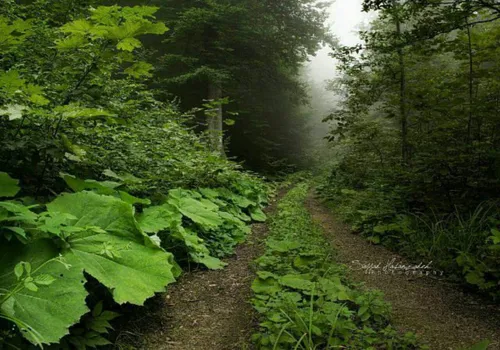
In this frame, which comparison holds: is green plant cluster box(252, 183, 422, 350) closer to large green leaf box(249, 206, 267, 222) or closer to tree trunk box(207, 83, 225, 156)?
large green leaf box(249, 206, 267, 222)

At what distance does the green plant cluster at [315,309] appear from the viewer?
2508 millimetres

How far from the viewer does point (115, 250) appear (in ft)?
7.28

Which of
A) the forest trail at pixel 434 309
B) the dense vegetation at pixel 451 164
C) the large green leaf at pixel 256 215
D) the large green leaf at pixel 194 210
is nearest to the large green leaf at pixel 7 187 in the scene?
the large green leaf at pixel 194 210

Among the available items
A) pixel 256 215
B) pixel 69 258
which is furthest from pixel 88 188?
pixel 256 215

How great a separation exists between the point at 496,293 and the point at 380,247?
215cm

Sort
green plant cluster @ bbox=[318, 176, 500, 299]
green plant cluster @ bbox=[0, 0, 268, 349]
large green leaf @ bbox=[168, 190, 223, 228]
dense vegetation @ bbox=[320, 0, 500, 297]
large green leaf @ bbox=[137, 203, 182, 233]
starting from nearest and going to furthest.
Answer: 1. green plant cluster @ bbox=[0, 0, 268, 349]
2. large green leaf @ bbox=[137, 203, 182, 233]
3. green plant cluster @ bbox=[318, 176, 500, 299]
4. large green leaf @ bbox=[168, 190, 223, 228]
5. dense vegetation @ bbox=[320, 0, 500, 297]

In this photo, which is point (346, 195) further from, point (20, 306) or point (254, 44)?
point (20, 306)

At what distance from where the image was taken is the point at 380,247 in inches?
222

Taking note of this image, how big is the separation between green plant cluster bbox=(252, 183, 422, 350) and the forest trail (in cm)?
29

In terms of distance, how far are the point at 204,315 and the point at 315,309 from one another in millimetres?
1047

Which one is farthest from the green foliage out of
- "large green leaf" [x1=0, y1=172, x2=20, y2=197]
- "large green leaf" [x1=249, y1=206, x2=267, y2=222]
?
"large green leaf" [x1=249, y1=206, x2=267, y2=222]

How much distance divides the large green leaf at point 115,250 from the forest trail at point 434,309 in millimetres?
2117

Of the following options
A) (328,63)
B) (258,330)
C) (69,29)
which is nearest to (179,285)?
(258,330)

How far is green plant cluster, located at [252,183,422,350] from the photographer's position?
8.23ft
